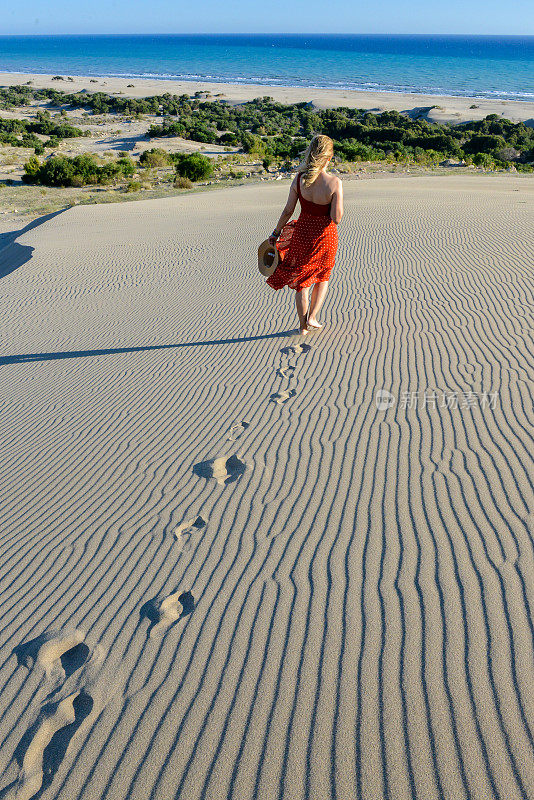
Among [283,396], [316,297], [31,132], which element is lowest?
[283,396]

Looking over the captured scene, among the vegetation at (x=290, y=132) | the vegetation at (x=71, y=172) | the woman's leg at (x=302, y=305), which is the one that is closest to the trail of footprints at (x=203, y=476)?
the woman's leg at (x=302, y=305)

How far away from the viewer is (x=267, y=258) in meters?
5.96

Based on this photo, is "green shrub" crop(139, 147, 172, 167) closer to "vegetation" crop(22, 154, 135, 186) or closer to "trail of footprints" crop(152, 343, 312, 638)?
"vegetation" crop(22, 154, 135, 186)

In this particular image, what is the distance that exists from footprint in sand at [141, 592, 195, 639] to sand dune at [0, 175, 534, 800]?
0.01 metres

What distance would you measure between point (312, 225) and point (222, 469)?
9.03 ft

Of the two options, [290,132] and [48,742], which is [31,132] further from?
[48,742]

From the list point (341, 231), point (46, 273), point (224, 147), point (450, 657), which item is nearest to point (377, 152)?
point (224, 147)

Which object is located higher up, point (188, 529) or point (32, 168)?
point (188, 529)

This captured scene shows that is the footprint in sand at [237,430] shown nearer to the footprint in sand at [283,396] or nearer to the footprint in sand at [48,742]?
the footprint in sand at [283,396]

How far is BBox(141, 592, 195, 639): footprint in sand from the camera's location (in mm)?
2781

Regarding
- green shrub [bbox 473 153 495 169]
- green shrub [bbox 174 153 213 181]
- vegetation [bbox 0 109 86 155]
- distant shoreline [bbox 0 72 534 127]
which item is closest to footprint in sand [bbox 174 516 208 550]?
green shrub [bbox 174 153 213 181]

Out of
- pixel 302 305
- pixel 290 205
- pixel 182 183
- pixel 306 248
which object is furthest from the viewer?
pixel 182 183

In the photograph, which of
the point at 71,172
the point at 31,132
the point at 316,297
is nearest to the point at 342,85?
the point at 31,132

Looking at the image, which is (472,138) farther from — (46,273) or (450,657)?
(450,657)
